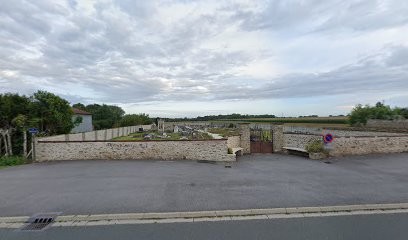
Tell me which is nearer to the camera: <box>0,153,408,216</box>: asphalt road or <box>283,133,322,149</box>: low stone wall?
<box>0,153,408,216</box>: asphalt road

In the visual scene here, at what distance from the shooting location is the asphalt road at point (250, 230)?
13.3 ft

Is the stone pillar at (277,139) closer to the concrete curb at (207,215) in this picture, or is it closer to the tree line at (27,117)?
the concrete curb at (207,215)

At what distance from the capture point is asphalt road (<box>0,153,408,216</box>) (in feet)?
18.4

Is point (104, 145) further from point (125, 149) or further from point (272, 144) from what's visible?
point (272, 144)

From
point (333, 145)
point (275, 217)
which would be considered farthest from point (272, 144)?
point (275, 217)

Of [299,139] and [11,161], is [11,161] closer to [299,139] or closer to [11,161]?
[11,161]

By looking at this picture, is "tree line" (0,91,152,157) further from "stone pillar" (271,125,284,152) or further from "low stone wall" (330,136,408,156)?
"low stone wall" (330,136,408,156)

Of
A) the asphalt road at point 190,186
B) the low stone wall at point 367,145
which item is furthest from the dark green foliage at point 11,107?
the low stone wall at point 367,145

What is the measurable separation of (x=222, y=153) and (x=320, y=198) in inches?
251

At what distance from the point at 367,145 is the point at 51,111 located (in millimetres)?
21561

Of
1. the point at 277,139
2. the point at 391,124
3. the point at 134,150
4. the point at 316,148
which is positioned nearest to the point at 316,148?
the point at 316,148

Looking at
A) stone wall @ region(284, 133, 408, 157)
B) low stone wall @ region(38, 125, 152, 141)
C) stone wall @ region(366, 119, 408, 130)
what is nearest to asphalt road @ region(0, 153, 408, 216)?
stone wall @ region(284, 133, 408, 157)

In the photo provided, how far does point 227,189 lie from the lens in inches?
268

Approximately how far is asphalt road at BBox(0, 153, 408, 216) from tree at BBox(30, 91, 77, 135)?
17.7 feet
